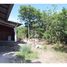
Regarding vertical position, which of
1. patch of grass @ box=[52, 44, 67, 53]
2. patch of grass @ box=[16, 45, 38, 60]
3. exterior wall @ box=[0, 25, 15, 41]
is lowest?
patch of grass @ box=[16, 45, 38, 60]

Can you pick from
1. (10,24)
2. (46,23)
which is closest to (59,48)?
(46,23)

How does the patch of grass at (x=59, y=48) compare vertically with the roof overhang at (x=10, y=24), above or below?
below

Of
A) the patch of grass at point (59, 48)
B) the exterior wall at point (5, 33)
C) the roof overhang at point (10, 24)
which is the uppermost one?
the roof overhang at point (10, 24)

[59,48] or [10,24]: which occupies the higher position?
[10,24]

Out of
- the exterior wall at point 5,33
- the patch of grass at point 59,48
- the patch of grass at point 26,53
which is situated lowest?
the patch of grass at point 26,53

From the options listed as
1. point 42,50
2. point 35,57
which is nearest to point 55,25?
point 42,50

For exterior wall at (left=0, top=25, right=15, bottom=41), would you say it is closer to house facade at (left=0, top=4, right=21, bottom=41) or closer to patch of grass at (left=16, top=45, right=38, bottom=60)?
house facade at (left=0, top=4, right=21, bottom=41)

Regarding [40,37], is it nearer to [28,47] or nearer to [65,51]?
[28,47]

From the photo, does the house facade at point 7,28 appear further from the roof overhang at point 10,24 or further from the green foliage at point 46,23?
the green foliage at point 46,23

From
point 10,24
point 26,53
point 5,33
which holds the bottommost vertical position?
point 26,53

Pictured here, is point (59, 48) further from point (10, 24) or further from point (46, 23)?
point (10, 24)

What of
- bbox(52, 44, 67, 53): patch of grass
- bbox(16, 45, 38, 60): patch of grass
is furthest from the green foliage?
bbox(16, 45, 38, 60): patch of grass

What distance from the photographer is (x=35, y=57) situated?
1.90 meters

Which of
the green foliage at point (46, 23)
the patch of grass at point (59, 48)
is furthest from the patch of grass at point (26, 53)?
the patch of grass at point (59, 48)
